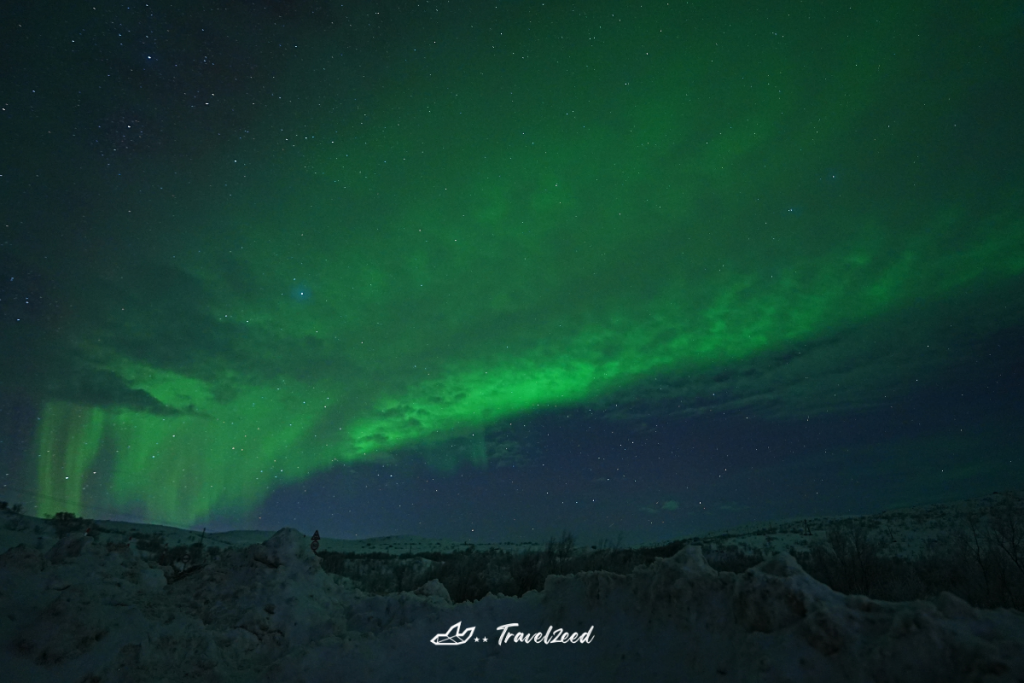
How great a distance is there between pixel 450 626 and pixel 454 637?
1.38 feet

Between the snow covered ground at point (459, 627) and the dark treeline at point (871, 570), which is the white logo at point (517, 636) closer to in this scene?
the snow covered ground at point (459, 627)

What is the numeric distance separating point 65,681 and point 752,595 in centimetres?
955

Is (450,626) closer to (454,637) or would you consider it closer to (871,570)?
(454,637)

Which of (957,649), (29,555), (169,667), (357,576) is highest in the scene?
(29,555)

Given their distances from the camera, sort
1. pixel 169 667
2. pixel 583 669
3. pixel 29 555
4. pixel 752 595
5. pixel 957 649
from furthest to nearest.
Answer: pixel 29 555 < pixel 169 667 < pixel 583 669 < pixel 752 595 < pixel 957 649

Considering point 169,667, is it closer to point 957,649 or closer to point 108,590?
point 108,590

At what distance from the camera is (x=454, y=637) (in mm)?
8172

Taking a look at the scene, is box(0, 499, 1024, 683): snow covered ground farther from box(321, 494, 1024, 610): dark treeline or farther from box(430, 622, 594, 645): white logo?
box(321, 494, 1024, 610): dark treeline

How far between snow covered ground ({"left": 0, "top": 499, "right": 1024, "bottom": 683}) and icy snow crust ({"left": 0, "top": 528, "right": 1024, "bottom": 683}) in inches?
0.8

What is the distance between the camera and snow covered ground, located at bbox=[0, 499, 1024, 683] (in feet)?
13.0

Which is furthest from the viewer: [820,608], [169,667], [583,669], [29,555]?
[29,555]

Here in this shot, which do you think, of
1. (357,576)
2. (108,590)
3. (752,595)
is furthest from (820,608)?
Answer: (357,576)

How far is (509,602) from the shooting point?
9.13 m

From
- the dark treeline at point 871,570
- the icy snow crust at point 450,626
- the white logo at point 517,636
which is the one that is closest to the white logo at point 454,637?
the white logo at point 517,636
